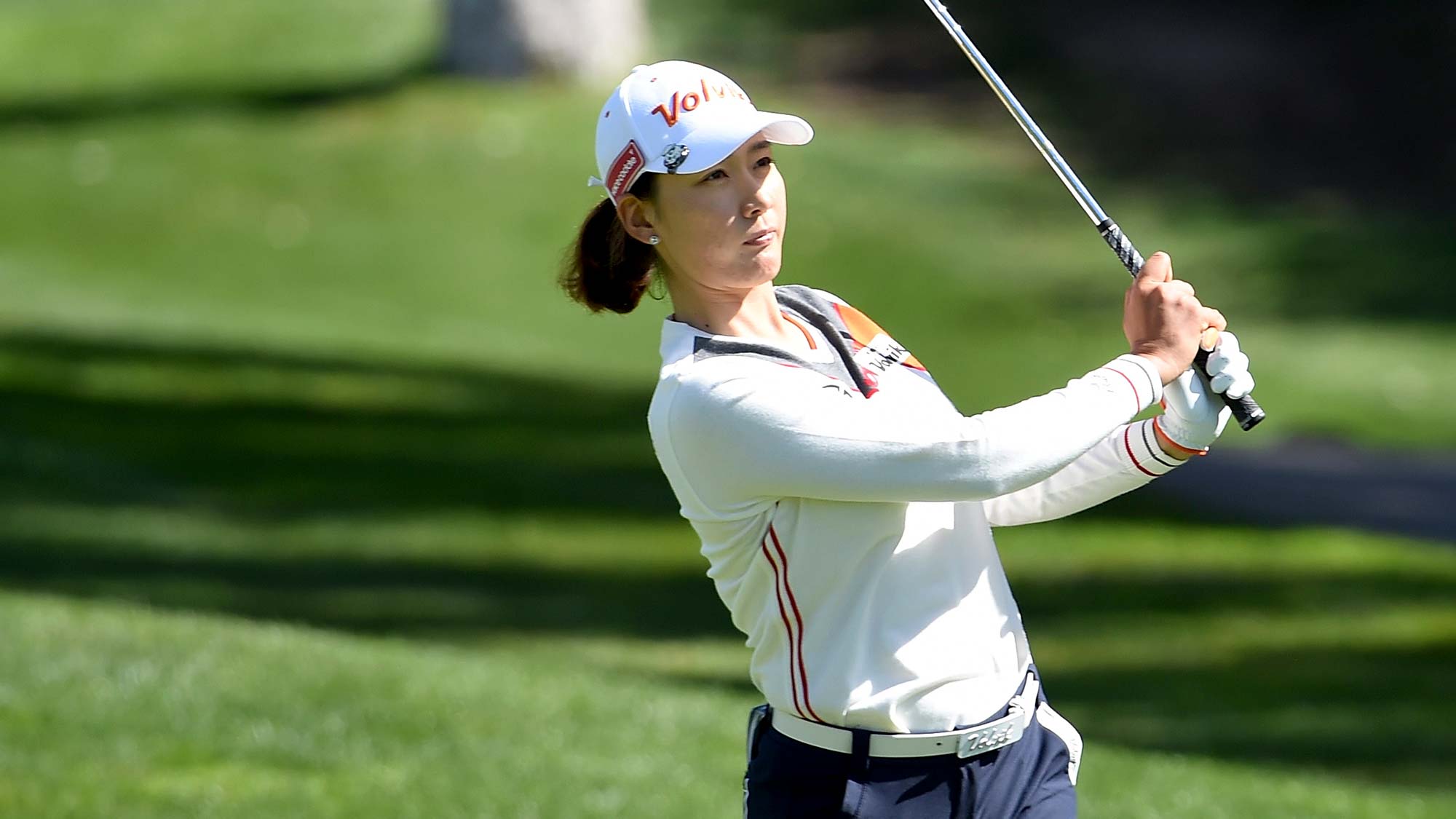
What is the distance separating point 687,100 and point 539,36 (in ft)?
61.9

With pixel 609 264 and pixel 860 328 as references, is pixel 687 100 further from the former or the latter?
pixel 860 328

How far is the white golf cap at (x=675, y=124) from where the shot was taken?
3.48 m

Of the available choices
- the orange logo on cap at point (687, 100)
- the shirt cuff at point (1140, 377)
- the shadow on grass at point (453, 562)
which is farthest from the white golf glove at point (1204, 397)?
the shadow on grass at point (453, 562)

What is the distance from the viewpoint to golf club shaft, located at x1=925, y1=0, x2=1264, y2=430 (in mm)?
3543

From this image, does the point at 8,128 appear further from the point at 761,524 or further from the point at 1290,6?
the point at 761,524

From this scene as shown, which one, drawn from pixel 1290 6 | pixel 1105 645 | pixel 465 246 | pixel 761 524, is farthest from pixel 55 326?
pixel 1290 6

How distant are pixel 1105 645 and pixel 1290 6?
16.9 metres

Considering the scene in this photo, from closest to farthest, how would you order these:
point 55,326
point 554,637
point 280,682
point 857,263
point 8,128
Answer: point 280,682, point 554,637, point 55,326, point 857,263, point 8,128

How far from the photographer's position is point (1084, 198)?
370 centimetres

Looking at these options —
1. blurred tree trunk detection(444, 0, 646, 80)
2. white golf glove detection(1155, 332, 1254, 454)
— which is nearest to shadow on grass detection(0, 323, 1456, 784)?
white golf glove detection(1155, 332, 1254, 454)

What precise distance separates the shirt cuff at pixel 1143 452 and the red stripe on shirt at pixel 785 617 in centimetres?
69

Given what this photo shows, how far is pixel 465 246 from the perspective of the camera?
19.2m

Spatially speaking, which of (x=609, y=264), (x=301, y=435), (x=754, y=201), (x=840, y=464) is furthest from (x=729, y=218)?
(x=301, y=435)

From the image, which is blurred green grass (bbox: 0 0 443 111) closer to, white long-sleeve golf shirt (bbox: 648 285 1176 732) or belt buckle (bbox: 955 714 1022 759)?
white long-sleeve golf shirt (bbox: 648 285 1176 732)
